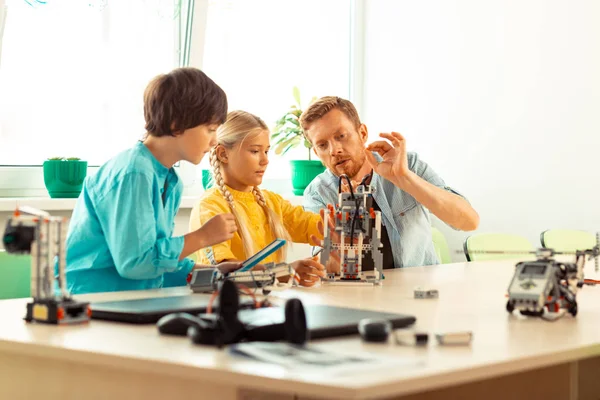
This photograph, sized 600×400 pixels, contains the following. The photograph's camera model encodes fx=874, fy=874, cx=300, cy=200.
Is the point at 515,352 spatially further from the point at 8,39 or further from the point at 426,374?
the point at 8,39

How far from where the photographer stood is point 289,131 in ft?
16.4

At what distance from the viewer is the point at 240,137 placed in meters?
2.89

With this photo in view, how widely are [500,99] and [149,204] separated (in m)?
3.29

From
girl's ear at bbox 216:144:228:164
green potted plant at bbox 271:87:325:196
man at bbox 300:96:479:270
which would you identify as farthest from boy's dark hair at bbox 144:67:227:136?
green potted plant at bbox 271:87:325:196

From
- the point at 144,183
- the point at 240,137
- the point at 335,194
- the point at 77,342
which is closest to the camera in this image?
the point at 77,342

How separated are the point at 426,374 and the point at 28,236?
2.51ft

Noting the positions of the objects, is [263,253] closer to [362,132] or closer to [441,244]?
[362,132]

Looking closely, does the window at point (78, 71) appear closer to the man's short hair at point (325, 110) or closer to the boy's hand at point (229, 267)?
the man's short hair at point (325, 110)

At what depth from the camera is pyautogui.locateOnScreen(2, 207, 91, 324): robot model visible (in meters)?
1.54

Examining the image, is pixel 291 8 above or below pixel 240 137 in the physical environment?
above

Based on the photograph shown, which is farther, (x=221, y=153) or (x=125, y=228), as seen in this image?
(x=221, y=153)

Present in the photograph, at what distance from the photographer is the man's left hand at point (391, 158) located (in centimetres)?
280

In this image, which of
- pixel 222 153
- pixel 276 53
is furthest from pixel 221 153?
pixel 276 53

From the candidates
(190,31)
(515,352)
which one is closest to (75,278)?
(515,352)
